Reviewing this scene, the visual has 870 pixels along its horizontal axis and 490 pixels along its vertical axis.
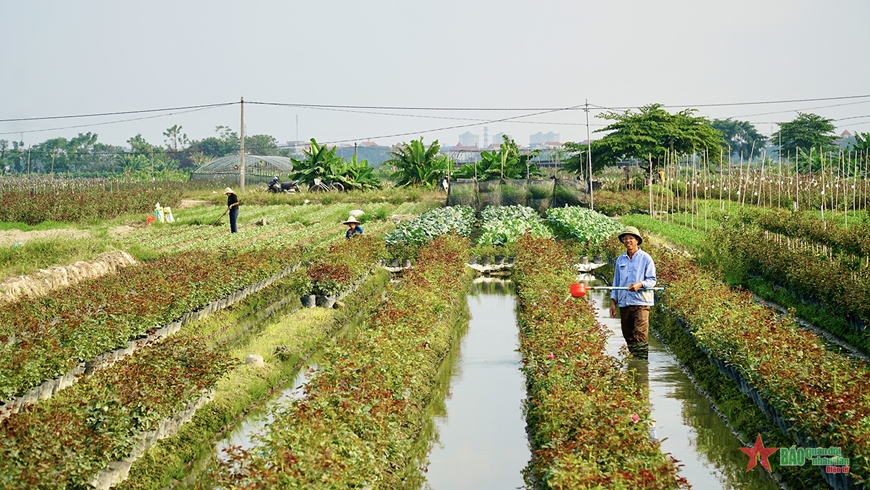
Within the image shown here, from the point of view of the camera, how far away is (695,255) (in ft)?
67.5

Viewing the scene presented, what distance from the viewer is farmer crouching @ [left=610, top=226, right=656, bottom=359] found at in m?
10.9

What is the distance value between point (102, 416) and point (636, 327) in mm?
5930

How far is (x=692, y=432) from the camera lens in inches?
374

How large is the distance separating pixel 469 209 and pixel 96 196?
14034mm

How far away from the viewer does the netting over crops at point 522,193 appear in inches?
1387

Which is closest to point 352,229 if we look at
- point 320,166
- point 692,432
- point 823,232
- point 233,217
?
point 233,217

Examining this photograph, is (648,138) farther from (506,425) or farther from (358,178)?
(506,425)

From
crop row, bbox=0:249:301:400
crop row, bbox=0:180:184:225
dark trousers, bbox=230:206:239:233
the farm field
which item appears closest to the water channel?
the farm field

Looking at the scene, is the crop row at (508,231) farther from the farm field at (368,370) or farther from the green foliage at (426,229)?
the farm field at (368,370)

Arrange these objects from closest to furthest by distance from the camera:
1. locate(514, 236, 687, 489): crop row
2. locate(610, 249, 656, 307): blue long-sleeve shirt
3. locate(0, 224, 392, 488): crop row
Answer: locate(514, 236, 687, 489): crop row
locate(0, 224, 392, 488): crop row
locate(610, 249, 656, 307): blue long-sleeve shirt

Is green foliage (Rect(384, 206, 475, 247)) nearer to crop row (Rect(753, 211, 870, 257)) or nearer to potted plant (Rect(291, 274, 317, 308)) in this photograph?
potted plant (Rect(291, 274, 317, 308))

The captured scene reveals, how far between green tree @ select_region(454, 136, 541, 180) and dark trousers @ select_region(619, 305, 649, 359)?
102 feet

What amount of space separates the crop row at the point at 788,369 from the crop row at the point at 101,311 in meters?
6.79

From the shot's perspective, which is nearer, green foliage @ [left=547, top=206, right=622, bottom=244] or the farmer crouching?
the farmer crouching
